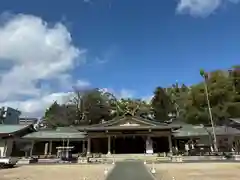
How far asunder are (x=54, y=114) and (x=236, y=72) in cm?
5063

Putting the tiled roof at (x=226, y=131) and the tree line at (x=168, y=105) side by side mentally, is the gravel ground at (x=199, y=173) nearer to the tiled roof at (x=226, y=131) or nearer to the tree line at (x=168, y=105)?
Answer: the tiled roof at (x=226, y=131)

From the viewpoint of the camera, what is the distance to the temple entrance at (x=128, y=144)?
5250cm

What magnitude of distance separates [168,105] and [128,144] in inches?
1090

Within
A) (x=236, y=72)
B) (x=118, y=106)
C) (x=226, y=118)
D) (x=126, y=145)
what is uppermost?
(x=236, y=72)

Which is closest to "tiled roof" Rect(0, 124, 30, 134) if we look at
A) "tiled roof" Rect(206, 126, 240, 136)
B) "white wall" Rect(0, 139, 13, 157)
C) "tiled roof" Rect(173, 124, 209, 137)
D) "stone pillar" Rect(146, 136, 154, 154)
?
→ "white wall" Rect(0, 139, 13, 157)

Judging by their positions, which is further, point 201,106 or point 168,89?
point 168,89

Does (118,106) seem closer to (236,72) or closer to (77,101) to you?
(77,101)

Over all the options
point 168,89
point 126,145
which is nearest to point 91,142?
point 126,145

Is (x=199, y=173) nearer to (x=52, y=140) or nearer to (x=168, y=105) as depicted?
(x=52, y=140)

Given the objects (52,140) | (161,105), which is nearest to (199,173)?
(52,140)

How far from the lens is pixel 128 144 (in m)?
53.0

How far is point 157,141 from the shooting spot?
52531mm

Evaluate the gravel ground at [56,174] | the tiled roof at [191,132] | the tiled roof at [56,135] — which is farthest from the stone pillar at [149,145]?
the gravel ground at [56,174]

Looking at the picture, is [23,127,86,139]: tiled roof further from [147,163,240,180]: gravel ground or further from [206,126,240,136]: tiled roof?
[147,163,240,180]: gravel ground
